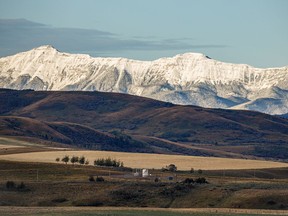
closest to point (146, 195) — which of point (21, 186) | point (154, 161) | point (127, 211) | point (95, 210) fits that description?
point (95, 210)

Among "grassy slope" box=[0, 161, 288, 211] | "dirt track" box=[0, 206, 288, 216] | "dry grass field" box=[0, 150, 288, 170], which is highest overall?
"dry grass field" box=[0, 150, 288, 170]

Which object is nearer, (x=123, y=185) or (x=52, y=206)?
(x=52, y=206)

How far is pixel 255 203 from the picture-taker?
99625 mm

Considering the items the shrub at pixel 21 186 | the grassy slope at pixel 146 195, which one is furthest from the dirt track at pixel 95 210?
the shrub at pixel 21 186

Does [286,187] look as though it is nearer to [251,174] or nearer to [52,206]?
[52,206]

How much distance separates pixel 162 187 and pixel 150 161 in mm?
73639

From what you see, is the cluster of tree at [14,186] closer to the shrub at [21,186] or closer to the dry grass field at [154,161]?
the shrub at [21,186]

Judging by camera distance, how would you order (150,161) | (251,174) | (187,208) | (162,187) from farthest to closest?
(150,161), (251,174), (162,187), (187,208)

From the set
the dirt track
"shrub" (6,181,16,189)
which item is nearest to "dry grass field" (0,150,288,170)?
"shrub" (6,181,16,189)

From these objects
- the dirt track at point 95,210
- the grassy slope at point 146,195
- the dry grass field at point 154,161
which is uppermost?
the dry grass field at point 154,161

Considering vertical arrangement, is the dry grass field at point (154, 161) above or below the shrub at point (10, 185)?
above

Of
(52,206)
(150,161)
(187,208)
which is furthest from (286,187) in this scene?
(150,161)

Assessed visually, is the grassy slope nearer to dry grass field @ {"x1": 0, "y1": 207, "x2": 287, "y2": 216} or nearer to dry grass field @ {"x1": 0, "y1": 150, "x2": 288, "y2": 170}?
dry grass field @ {"x1": 0, "y1": 207, "x2": 287, "y2": 216}

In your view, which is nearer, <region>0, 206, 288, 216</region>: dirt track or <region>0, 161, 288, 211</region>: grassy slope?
<region>0, 206, 288, 216</region>: dirt track
